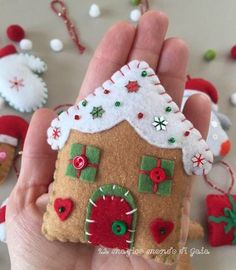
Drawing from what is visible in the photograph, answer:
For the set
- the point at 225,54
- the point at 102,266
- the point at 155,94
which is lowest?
the point at 102,266

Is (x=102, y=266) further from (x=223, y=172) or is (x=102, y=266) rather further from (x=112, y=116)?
(x=223, y=172)

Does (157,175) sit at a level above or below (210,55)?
below

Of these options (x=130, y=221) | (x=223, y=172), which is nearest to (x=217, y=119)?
(x=223, y=172)

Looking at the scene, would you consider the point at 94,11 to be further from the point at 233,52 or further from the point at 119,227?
the point at 119,227

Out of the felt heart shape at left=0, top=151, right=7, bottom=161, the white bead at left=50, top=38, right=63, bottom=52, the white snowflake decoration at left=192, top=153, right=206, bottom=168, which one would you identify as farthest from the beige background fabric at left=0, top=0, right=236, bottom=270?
the white snowflake decoration at left=192, top=153, right=206, bottom=168

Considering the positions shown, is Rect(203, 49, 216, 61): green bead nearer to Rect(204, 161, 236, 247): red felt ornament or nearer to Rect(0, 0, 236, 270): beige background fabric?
Rect(0, 0, 236, 270): beige background fabric

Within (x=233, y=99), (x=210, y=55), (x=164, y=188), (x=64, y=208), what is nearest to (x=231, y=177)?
(x=233, y=99)

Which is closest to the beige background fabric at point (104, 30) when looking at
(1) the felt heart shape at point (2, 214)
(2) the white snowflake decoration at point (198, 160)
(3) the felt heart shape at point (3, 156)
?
(3) the felt heart shape at point (3, 156)
